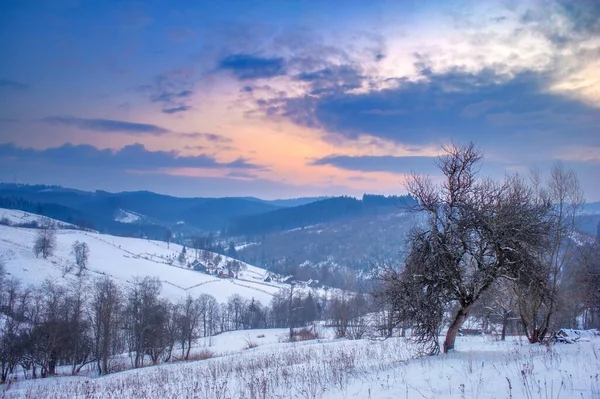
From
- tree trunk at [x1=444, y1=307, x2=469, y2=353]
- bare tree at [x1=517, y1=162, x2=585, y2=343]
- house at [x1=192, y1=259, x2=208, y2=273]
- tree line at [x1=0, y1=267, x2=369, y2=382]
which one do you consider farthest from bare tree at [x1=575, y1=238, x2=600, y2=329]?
house at [x1=192, y1=259, x2=208, y2=273]

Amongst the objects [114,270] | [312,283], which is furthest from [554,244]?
[312,283]

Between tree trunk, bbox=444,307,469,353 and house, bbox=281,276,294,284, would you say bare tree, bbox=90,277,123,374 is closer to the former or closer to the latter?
tree trunk, bbox=444,307,469,353

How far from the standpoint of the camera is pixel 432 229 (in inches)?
592

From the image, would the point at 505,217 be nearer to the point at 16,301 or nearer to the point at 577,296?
the point at 577,296

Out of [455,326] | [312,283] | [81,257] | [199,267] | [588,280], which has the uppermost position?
[81,257]

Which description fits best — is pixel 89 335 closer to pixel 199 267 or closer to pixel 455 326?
pixel 455 326

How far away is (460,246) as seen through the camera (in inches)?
576

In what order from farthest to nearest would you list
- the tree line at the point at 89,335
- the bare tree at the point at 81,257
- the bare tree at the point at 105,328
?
1. the bare tree at the point at 81,257
2. the bare tree at the point at 105,328
3. the tree line at the point at 89,335

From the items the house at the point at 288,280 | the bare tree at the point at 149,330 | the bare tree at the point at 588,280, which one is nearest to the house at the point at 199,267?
the house at the point at 288,280

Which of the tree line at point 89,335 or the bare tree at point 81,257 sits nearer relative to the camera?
the tree line at point 89,335

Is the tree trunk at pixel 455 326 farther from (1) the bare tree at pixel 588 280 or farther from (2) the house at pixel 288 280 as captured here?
(2) the house at pixel 288 280

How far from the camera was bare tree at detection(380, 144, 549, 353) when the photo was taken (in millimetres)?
14109

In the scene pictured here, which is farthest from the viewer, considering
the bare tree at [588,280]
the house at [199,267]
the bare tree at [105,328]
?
the house at [199,267]

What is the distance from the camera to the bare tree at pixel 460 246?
555 inches
